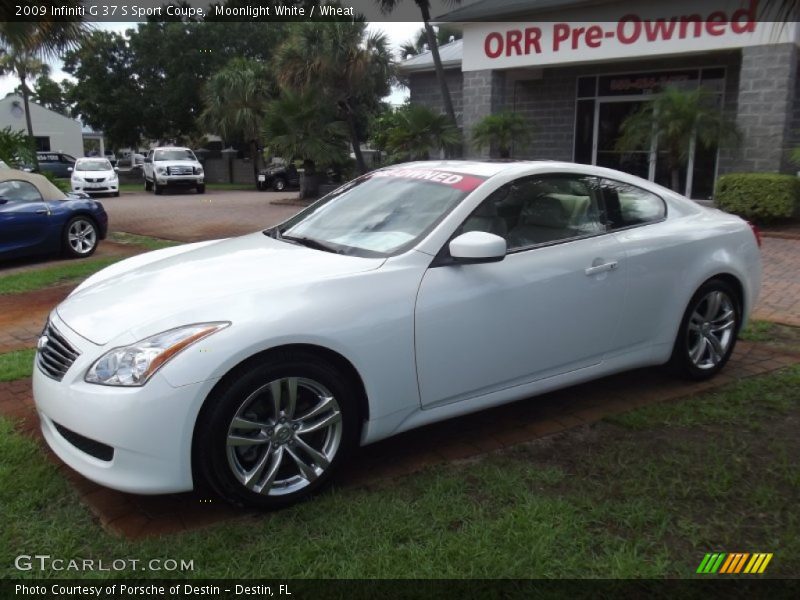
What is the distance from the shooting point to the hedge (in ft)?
39.2

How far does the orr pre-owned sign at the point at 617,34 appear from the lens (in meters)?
12.9

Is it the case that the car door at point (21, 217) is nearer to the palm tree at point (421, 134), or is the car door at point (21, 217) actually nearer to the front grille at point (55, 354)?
the front grille at point (55, 354)

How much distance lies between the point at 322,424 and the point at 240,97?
28.9 metres

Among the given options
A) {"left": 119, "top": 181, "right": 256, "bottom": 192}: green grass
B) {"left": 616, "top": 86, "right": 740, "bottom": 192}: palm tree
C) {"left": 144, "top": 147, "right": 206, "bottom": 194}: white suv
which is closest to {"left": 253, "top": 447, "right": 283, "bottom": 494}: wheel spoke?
{"left": 616, "top": 86, "right": 740, "bottom": 192}: palm tree

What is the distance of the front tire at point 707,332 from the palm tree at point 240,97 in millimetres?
26515

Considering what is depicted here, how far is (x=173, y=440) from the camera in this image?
9.12 feet

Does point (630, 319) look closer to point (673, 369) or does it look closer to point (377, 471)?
point (673, 369)

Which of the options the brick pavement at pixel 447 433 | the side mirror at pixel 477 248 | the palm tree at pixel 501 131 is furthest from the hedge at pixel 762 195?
the side mirror at pixel 477 248

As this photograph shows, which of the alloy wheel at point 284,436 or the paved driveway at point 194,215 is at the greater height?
the alloy wheel at point 284,436

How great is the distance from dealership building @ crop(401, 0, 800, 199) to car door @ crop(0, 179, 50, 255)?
954cm

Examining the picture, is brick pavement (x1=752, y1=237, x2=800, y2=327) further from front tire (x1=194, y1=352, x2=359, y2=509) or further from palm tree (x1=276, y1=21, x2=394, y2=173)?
palm tree (x1=276, y1=21, x2=394, y2=173)

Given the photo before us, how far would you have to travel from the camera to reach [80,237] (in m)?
10.2

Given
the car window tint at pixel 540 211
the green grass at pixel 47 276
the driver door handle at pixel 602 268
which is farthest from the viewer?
the green grass at pixel 47 276

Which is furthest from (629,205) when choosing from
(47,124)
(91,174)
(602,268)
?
(47,124)
